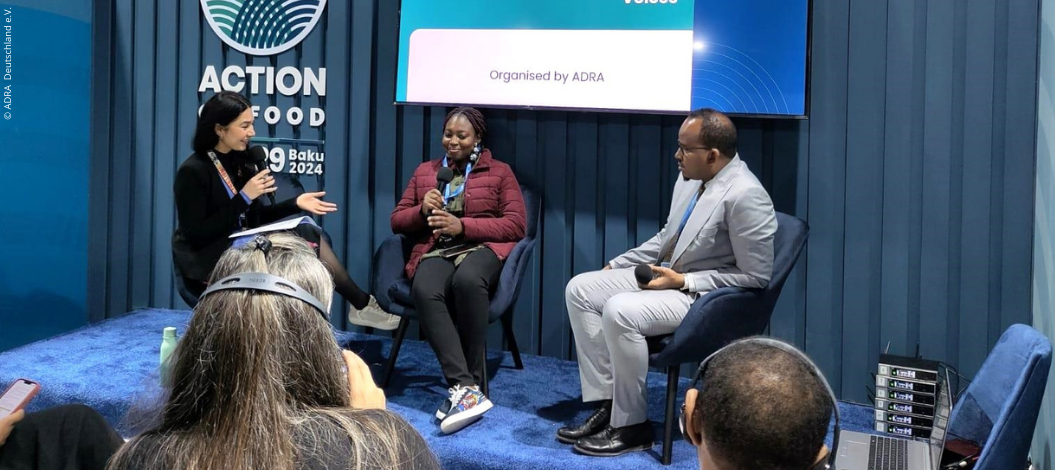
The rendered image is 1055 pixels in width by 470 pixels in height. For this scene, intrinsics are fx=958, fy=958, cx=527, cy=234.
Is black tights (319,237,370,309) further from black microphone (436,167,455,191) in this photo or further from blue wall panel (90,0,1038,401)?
black microphone (436,167,455,191)

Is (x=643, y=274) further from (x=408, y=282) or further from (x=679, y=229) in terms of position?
(x=408, y=282)

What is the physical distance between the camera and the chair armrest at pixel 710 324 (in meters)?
3.38

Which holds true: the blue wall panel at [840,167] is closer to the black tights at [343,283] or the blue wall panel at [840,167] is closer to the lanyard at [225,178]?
the black tights at [343,283]

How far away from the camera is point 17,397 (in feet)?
7.17

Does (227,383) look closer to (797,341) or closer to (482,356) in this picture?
(482,356)

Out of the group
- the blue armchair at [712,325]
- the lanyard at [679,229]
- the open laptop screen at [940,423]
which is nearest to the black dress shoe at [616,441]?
the blue armchair at [712,325]

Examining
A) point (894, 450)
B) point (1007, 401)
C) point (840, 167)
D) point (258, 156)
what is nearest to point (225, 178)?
point (258, 156)

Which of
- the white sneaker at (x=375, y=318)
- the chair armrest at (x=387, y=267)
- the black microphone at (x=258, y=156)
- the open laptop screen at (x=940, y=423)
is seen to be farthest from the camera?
the white sneaker at (x=375, y=318)

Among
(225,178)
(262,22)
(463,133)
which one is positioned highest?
(262,22)

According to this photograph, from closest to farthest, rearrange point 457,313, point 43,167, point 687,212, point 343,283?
point 687,212 < point 457,313 < point 343,283 < point 43,167

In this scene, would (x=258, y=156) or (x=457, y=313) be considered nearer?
(x=457, y=313)

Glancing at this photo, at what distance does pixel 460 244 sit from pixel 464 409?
2.81ft

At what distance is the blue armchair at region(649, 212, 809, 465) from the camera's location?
338 centimetres

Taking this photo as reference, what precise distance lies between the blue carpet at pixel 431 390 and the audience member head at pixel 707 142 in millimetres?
1045
